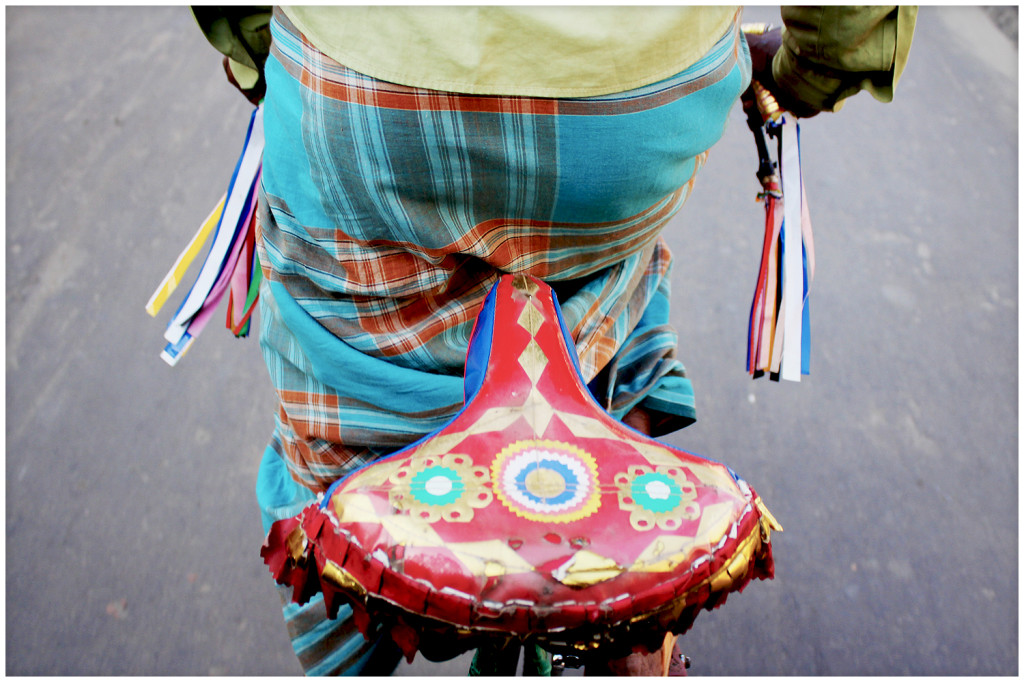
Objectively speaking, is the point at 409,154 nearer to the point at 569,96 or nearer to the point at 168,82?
the point at 569,96

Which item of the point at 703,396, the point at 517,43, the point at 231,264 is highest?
the point at 517,43

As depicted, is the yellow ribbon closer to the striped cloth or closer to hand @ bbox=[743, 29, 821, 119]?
the striped cloth

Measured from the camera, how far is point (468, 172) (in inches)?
27.5

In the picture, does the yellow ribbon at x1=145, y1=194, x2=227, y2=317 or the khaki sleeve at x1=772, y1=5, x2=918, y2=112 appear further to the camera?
the yellow ribbon at x1=145, y1=194, x2=227, y2=317

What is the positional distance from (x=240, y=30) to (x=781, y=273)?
87 centimetres

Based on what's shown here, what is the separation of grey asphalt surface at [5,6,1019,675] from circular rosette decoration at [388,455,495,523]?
1263 millimetres

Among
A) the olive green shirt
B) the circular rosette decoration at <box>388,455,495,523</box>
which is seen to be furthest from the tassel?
the circular rosette decoration at <box>388,455,495,523</box>

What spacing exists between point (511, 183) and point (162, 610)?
1.49 m

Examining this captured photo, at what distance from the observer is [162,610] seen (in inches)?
67.7

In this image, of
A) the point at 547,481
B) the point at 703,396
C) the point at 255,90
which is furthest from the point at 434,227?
the point at 703,396

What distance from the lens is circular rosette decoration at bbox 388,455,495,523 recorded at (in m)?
0.54

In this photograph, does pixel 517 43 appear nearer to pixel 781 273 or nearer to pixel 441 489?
pixel 441 489

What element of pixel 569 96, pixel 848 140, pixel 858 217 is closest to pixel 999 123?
pixel 848 140

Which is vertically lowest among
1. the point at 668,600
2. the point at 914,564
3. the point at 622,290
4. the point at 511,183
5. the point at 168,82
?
the point at 914,564
